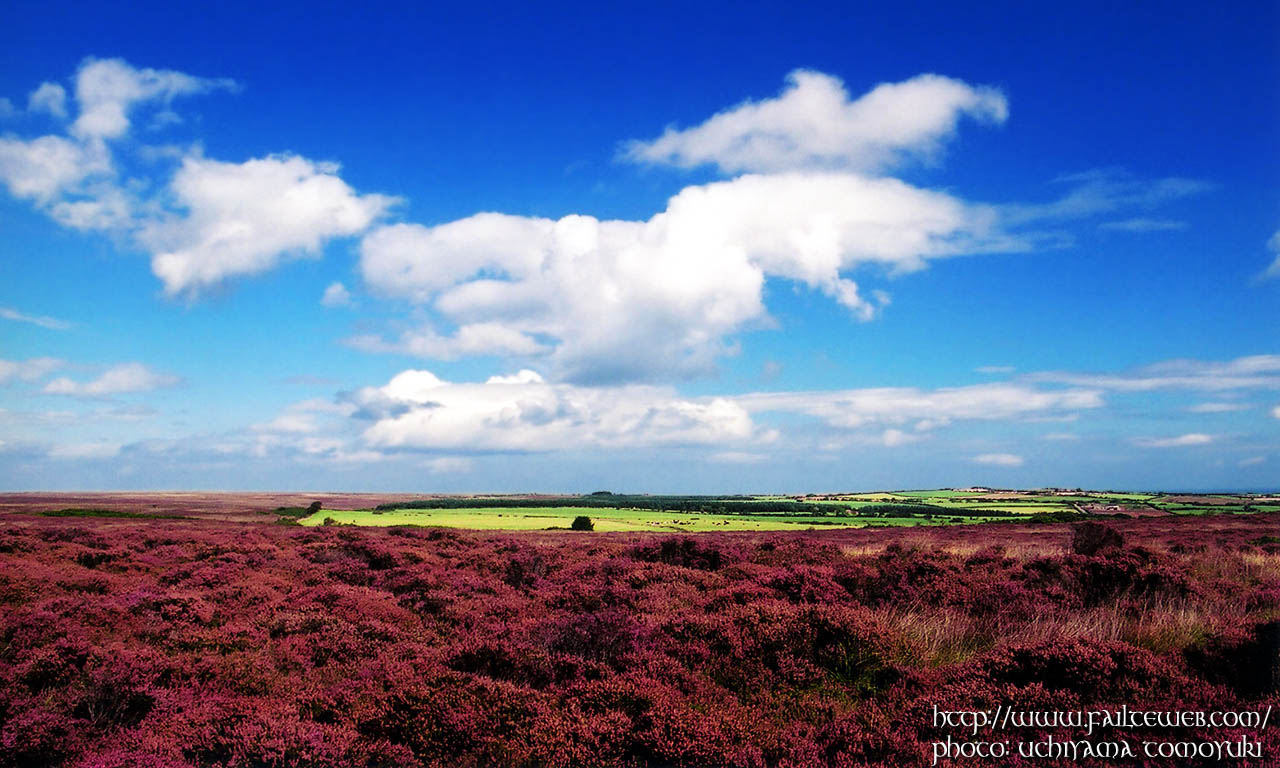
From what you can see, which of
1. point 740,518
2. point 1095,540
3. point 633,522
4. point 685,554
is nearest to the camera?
point 1095,540

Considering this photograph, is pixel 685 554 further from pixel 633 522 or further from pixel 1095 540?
pixel 633 522

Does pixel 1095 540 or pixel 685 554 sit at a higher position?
pixel 1095 540

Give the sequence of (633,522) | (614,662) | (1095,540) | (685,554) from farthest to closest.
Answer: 1. (633,522)
2. (685,554)
3. (1095,540)
4. (614,662)

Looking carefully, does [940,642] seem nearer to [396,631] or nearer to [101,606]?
[396,631]

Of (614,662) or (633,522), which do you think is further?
(633,522)

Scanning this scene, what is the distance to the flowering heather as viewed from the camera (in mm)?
6613

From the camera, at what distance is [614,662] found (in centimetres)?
902

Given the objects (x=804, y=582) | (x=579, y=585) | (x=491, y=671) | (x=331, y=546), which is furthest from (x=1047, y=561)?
(x=331, y=546)

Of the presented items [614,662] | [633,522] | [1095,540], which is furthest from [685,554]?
[633,522]

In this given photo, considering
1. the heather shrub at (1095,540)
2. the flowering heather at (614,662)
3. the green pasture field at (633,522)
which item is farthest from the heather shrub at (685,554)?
the green pasture field at (633,522)

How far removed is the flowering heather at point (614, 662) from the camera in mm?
6613

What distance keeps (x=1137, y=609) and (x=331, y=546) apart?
25640mm

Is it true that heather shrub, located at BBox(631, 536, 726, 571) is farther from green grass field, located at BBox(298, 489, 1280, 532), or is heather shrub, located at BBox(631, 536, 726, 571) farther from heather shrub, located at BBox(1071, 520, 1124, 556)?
green grass field, located at BBox(298, 489, 1280, 532)

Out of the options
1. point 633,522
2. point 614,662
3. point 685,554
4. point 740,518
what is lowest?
point 740,518
